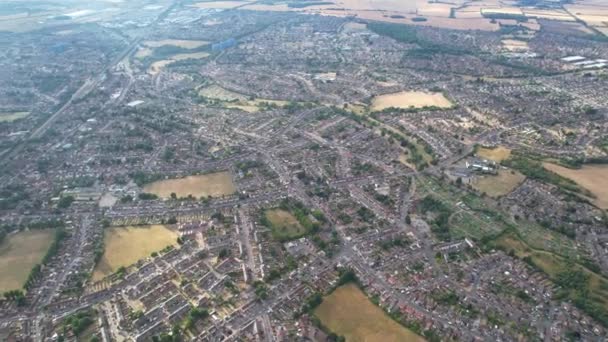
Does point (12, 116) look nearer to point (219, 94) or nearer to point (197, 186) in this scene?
point (219, 94)

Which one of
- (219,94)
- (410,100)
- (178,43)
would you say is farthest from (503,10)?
(219,94)

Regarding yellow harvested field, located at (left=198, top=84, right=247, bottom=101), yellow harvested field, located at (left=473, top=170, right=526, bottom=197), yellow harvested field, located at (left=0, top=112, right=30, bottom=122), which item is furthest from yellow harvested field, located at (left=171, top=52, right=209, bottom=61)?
yellow harvested field, located at (left=473, top=170, right=526, bottom=197)

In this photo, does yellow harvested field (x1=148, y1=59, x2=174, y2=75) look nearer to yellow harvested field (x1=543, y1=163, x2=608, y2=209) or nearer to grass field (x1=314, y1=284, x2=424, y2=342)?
grass field (x1=314, y1=284, x2=424, y2=342)

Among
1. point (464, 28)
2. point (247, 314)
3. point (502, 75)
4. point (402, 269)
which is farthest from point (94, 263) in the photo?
point (464, 28)

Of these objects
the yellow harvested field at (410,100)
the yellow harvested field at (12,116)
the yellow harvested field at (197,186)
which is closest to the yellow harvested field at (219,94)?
the yellow harvested field at (410,100)

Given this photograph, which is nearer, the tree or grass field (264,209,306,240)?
grass field (264,209,306,240)

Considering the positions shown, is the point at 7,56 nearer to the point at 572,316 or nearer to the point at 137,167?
the point at 137,167

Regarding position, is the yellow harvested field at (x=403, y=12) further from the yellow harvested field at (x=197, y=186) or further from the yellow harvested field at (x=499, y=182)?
the yellow harvested field at (x=197, y=186)
